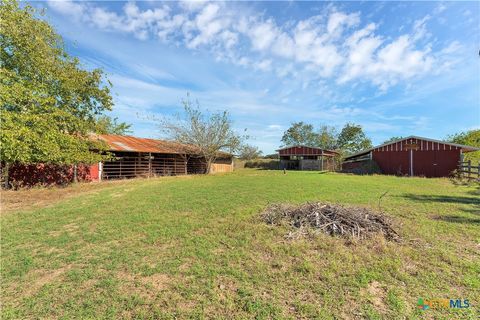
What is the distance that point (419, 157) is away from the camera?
1820 cm

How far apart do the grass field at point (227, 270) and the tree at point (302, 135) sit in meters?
48.6

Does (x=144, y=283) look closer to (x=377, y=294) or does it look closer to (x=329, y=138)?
(x=377, y=294)

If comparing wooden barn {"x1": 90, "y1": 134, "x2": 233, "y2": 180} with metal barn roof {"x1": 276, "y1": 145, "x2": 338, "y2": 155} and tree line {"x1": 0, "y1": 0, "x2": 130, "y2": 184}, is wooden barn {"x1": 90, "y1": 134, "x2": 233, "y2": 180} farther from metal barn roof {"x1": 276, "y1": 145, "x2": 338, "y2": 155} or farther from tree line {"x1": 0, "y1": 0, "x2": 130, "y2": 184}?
metal barn roof {"x1": 276, "y1": 145, "x2": 338, "y2": 155}

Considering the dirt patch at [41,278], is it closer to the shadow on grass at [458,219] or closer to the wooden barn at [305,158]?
the shadow on grass at [458,219]

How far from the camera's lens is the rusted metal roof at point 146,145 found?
17.5 m

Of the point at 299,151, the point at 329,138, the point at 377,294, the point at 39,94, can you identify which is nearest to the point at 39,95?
the point at 39,94

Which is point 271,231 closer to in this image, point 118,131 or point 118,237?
point 118,237

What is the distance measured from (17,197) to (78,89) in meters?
6.39

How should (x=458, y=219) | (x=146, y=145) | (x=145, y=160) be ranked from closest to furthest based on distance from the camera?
(x=458, y=219), (x=145, y=160), (x=146, y=145)

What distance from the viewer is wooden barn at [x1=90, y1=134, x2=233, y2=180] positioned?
1664cm

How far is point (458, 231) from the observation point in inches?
179

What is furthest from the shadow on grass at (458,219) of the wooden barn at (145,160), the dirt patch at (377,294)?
the wooden barn at (145,160)

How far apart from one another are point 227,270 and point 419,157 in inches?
808

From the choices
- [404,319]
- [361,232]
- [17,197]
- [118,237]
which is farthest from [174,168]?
[404,319]
